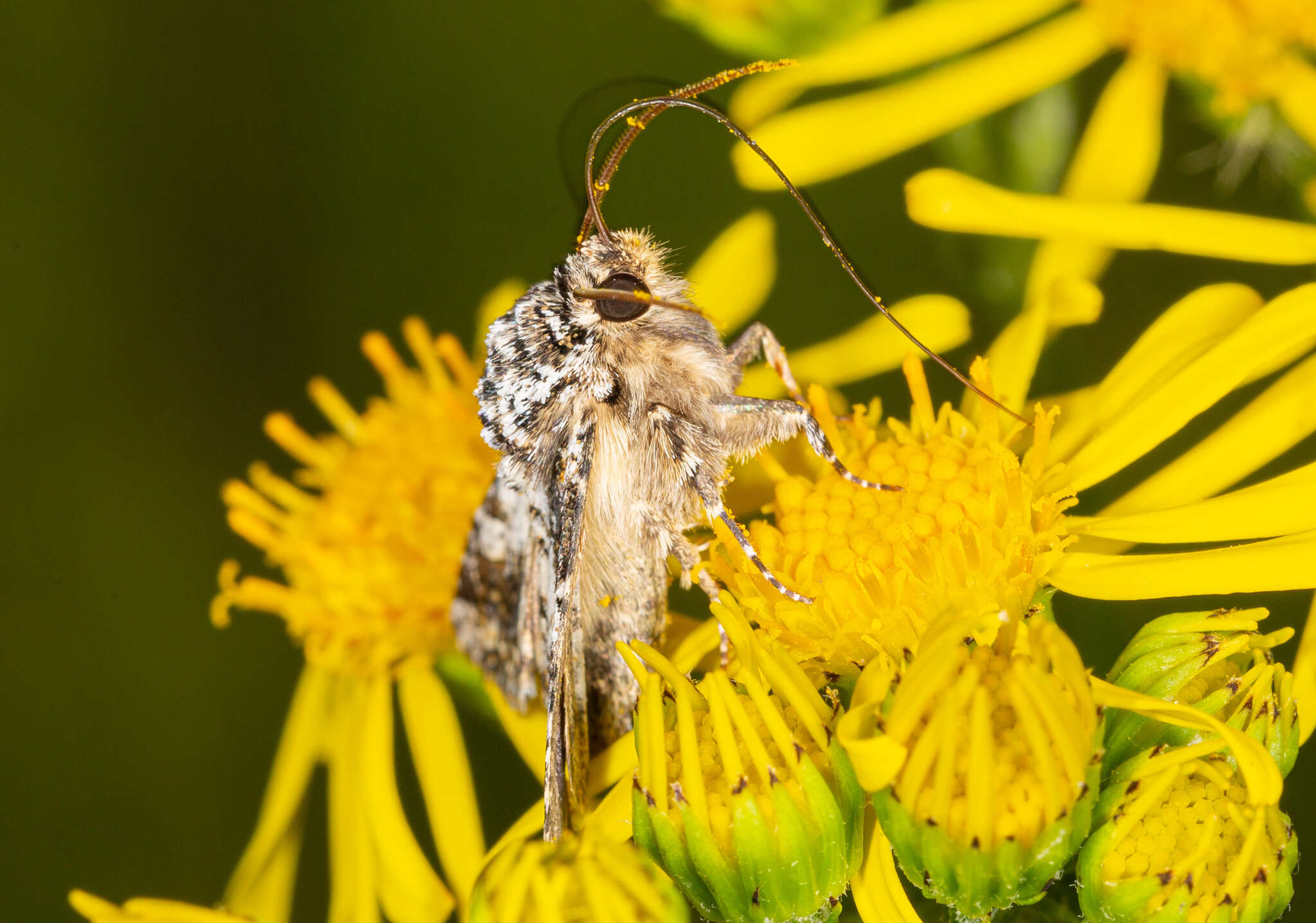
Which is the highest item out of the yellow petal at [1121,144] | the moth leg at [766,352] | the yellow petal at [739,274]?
the yellow petal at [739,274]

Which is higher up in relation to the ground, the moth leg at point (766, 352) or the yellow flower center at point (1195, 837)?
the moth leg at point (766, 352)

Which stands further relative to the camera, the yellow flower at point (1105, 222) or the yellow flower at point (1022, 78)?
the yellow flower at point (1022, 78)

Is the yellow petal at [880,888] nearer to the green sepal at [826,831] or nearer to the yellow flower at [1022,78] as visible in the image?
the green sepal at [826,831]

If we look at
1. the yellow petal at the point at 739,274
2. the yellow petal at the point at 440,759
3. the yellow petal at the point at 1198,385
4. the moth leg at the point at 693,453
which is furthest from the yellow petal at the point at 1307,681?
the yellow petal at the point at 440,759

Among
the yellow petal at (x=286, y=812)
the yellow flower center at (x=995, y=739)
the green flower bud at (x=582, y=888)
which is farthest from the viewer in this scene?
the yellow petal at (x=286, y=812)

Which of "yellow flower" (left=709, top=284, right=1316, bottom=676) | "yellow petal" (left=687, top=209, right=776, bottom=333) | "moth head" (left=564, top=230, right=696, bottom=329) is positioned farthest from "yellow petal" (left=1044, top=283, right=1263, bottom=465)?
"yellow petal" (left=687, top=209, right=776, bottom=333)

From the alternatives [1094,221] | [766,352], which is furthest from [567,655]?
[1094,221]

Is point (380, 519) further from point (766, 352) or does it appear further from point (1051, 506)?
point (1051, 506)

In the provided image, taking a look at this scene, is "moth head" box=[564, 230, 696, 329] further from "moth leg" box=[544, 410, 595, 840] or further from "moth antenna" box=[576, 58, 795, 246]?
"moth leg" box=[544, 410, 595, 840]
